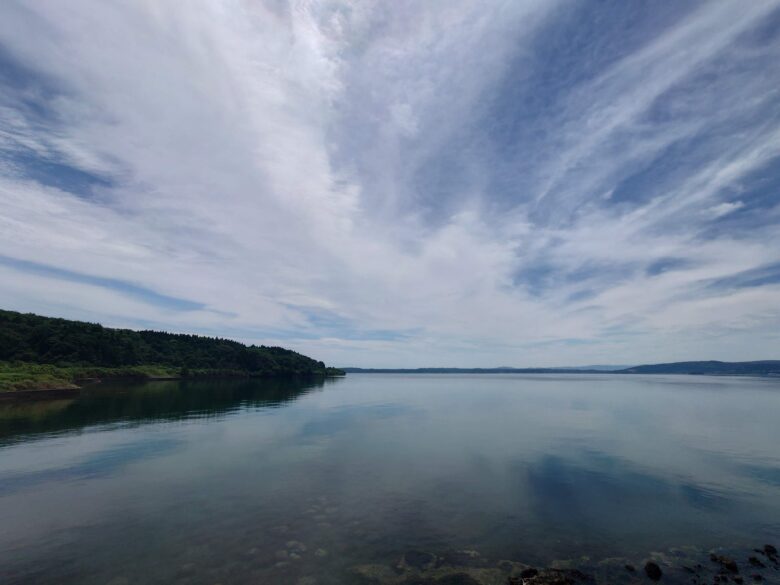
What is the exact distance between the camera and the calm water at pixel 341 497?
18.6 m

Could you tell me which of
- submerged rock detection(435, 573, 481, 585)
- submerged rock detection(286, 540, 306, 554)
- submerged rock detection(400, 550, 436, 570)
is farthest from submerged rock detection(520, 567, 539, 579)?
submerged rock detection(286, 540, 306, 554)

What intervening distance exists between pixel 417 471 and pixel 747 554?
22505mm

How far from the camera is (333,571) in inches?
675

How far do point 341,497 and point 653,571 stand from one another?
62.4ft

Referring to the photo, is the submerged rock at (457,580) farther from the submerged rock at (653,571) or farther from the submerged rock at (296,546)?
the submerged rock at (653,571)

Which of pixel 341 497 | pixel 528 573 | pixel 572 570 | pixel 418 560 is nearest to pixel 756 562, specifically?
pixel 572 570

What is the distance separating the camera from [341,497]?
27.1 m

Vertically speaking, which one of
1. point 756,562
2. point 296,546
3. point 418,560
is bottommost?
point 756,562

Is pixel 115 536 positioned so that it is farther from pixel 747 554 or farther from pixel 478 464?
pixel 747 554

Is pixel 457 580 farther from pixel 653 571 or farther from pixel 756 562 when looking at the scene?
pixel 756 562

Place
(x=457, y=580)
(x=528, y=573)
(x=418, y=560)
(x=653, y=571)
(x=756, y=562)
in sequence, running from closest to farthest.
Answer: (x=457, y=580), (x=528, y=573), (x=653, y=571), (x=418, y=560), (x=756, y=562)

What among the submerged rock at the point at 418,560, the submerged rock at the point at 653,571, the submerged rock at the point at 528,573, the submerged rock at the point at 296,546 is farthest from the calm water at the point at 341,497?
the submerged rock at the point at 528,573

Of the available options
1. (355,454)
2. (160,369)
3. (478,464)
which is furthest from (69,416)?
(160,369)

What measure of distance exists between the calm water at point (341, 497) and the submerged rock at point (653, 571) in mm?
1215
